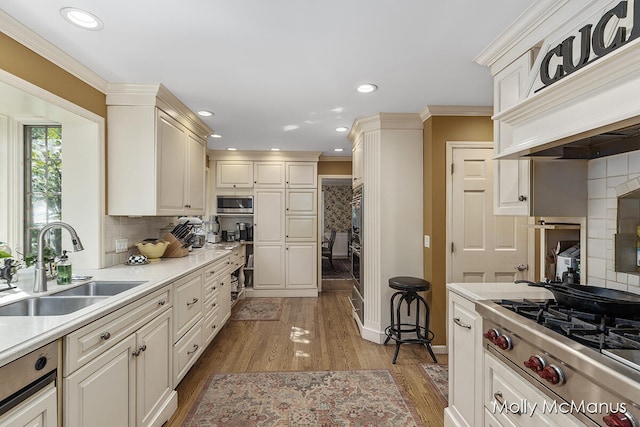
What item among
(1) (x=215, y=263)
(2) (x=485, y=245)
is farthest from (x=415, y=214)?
(1) (x=215, y=263)

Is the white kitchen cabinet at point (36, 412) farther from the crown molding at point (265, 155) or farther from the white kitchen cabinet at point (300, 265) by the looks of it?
the crown molding at point (265, 155)

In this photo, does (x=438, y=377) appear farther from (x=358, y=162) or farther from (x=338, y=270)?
(x=338, y=270)

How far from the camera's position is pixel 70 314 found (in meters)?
1.32

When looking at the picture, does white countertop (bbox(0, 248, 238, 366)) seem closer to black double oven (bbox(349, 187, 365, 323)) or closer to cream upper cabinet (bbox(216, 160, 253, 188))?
black double oven (bbox(349, 187, 365, 323))

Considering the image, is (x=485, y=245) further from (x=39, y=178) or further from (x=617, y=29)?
(x=39, y=178)

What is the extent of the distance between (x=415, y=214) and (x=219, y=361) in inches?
94.9

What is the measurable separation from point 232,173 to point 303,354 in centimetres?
318

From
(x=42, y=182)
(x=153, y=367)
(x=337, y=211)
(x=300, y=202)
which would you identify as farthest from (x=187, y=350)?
(x=337, y=211)

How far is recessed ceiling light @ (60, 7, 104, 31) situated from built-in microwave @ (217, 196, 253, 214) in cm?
350

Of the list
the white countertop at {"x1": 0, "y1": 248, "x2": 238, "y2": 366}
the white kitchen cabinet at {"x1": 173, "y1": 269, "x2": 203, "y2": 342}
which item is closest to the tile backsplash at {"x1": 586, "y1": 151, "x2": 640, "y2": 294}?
the white countertop at {"x1": 0, "y1": 248, "x2": 238, "y2": 366}

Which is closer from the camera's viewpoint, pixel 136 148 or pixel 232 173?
pixel 136 148

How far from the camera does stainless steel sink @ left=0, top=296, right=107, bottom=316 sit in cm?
160

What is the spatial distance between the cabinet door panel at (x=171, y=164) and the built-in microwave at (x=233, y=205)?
1970mm

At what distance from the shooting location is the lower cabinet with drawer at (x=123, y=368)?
1.28 m
